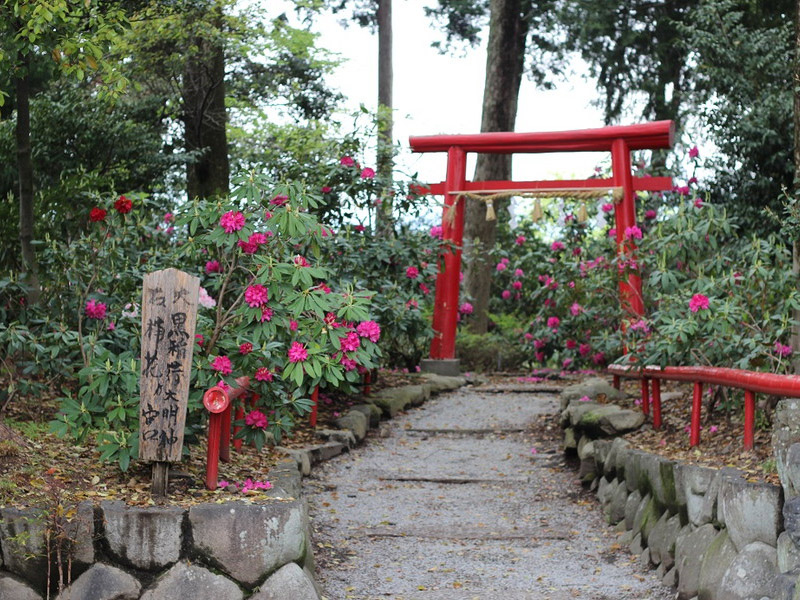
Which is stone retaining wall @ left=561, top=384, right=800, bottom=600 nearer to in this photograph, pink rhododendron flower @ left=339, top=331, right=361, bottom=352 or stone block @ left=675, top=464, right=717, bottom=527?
stone block @ left=675, top=464, right=717, bottom=527

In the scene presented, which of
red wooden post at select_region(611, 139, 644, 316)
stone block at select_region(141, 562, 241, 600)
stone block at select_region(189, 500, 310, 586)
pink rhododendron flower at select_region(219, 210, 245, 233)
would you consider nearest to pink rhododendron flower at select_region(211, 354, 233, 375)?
pink rhododendron flower at select_region(219, 210, 245, 233)

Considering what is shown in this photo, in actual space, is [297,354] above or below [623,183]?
below

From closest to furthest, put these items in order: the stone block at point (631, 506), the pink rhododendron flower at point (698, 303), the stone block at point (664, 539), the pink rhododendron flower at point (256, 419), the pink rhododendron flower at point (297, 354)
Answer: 1. the pink rhododendron flower at point (297, 354)
2. the stone block at point (664, 539)
3. the pink rhododendron flower at point (256, 419)
4. the stone block at point (631, 506)
5. the pink rhododendron flower at point (698, 303)

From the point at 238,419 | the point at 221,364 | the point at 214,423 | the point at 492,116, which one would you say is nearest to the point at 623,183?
the point at 492,116

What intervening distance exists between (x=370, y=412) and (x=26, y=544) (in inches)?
190

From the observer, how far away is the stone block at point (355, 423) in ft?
26.7

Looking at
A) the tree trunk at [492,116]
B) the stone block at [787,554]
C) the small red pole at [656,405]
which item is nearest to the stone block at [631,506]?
the small red pole at [656,405]

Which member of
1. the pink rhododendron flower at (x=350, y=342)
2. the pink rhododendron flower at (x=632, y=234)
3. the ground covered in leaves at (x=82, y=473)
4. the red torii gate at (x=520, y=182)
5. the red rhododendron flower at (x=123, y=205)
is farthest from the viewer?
the red torii gate at (x=520, y=182)

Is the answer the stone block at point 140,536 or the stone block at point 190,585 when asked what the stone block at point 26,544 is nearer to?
the stone block at point 140,536

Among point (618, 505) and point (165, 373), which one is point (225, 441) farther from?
point (618, 505)

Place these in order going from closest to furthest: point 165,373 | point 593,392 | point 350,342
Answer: point 165,373 < point 350,342 < point 593,392

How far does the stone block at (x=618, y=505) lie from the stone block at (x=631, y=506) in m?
0.11

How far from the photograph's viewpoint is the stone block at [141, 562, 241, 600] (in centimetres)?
422

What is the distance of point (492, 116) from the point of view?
48.9 ft
